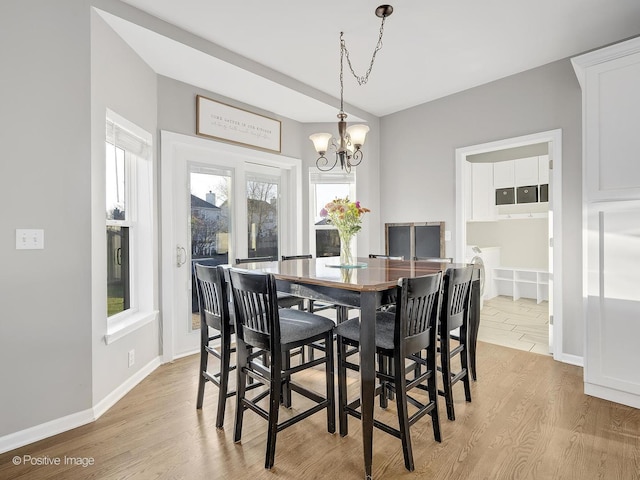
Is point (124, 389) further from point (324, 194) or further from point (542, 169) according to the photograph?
point (542, 169)

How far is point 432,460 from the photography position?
176 cm

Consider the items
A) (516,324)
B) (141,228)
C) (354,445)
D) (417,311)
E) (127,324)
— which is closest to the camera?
(417,311)

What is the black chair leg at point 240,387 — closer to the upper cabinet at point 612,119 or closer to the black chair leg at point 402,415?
the black chair leg at point 402,415

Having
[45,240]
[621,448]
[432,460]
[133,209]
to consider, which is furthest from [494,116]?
[45,240]

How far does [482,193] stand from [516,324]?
2068mm

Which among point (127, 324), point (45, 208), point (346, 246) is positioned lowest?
point (127, 324)

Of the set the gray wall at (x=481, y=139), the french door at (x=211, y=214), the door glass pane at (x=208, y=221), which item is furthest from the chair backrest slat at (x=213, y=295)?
the gray wall at (x=481, y=139)

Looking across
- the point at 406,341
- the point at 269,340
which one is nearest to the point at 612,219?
the point at 406,341

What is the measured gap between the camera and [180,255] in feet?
10.8

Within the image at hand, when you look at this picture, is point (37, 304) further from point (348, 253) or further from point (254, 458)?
point (348, 253)

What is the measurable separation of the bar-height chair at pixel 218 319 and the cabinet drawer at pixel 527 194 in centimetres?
511

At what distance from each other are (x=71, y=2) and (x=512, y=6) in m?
2.89

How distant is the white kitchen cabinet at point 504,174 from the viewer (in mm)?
5535

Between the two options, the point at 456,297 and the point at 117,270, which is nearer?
the point at 456,297
